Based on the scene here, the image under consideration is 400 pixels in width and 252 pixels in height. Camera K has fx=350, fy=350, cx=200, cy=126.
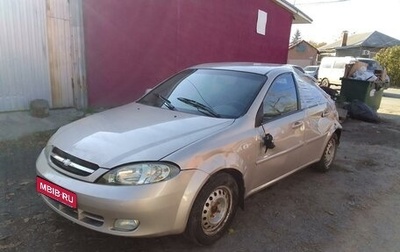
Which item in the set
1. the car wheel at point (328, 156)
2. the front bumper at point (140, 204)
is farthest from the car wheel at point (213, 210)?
the car wheel at point (328, 156)

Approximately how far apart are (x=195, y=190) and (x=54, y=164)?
120 centimetres

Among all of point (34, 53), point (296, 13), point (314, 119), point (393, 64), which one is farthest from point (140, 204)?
point (393, 64)

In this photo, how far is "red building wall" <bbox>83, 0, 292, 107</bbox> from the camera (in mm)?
7297

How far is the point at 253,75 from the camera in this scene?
3.84m

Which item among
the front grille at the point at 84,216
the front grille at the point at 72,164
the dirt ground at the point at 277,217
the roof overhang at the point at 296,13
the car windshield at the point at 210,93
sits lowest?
the dirt ground at the point at 277,217

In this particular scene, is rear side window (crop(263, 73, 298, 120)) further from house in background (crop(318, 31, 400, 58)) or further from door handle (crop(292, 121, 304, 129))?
house in background (crop(318, 31, 400, 58))

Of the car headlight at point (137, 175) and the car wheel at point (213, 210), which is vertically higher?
the car headlight at point (137, 175)

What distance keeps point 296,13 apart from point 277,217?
12.0 meters

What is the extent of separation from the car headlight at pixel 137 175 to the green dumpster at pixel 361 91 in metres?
9.12

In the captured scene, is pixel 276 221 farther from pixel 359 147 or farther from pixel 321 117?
pixel 359 147

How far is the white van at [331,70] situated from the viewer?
22.2 m

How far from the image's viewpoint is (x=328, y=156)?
5141 millimetres

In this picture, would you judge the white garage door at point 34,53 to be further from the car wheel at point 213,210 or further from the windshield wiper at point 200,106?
the car wheel at point 213,210

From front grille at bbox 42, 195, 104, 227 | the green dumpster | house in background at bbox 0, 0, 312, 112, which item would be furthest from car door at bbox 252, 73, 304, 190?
the green dumpster
